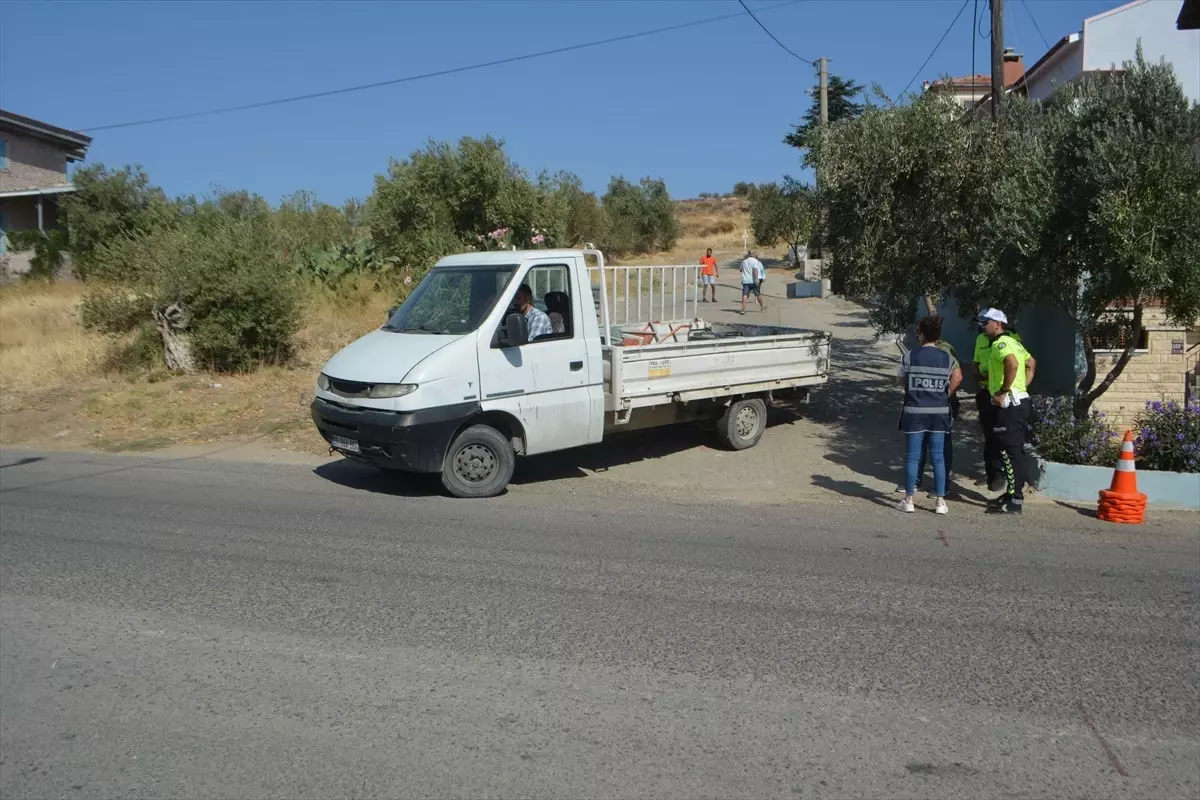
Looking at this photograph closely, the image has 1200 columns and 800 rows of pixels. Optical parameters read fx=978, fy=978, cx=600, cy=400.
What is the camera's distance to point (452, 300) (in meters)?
9.70

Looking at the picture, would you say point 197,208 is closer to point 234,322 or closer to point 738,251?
point 234,322

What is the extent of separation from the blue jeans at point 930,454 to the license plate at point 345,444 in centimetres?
507

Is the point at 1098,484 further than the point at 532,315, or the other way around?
the point at 532,315

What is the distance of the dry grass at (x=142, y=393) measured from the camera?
45.5 ft

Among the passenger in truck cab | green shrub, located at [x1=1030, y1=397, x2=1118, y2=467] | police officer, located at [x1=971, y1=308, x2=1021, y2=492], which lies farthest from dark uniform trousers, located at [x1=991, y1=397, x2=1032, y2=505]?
the passenger in truck cab

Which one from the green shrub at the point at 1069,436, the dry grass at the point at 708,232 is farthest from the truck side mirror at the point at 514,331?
the dry grass at the point at 708,232

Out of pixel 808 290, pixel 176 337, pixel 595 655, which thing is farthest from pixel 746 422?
pixel 808 290

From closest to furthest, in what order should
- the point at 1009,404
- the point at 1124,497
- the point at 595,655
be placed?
the point at 595,655, the point at 1124,497, the point at 1009,404

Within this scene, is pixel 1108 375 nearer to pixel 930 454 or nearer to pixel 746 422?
pixel 930 454

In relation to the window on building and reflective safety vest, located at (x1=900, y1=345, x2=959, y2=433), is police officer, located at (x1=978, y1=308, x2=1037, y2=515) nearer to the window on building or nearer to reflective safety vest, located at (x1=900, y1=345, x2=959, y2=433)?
reflective safety vest, located at (x1=900, y1=345, x2=959, y2=433)

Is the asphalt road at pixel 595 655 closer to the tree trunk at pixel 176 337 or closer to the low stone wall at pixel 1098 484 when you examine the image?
the low stone wall at pixel 1098 484

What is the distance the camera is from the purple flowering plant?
9.27 meters

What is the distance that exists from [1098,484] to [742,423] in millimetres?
3873

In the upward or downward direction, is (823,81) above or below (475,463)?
above
